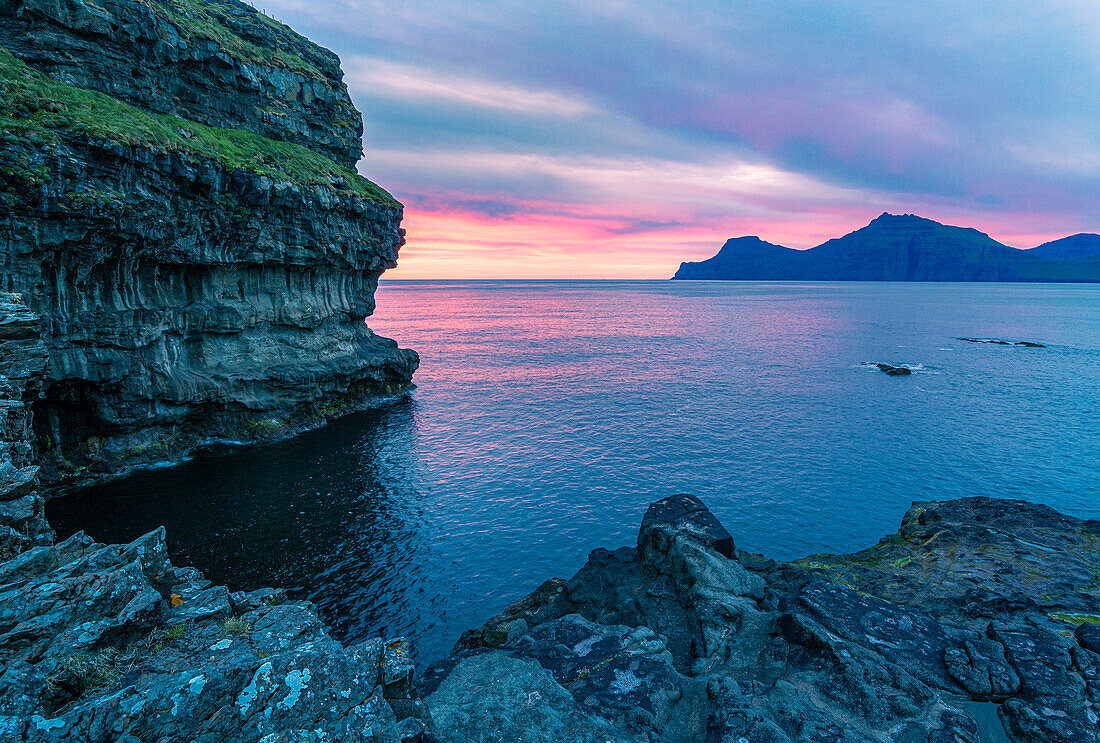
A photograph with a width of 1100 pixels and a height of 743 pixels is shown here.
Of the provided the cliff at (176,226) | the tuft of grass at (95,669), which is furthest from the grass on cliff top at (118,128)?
the tuft of grass at (95,669)

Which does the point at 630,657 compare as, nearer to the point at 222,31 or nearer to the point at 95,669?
the point at 95,669

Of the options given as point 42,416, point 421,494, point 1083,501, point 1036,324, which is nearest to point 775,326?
point 1036,324

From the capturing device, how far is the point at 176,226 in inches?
1799

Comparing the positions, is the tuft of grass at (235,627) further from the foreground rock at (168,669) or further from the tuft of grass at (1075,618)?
the tuft of grass at (1075,618)

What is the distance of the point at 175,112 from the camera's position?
2015 inches

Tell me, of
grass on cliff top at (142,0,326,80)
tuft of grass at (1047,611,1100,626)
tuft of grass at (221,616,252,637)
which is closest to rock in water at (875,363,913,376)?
tuft of grass at (1047,611,1100,626)

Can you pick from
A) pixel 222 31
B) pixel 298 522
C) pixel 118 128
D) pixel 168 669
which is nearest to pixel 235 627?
pixel 168 669

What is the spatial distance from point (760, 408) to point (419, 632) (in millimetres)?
55527

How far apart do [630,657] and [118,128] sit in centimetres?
5254

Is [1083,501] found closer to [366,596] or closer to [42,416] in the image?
[366,596]

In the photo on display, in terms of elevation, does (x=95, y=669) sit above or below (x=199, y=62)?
below

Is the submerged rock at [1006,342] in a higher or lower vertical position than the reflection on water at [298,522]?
higher

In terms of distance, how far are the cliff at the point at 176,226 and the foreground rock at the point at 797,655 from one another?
3949cm

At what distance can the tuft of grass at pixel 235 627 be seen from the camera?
1387 centimetres
